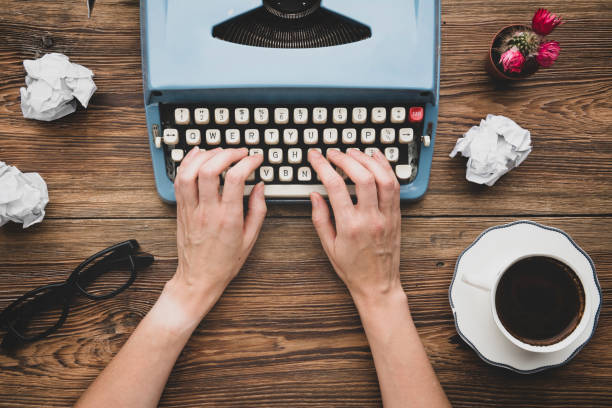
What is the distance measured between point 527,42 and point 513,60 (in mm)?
48

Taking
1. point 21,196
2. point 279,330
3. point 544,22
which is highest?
point 544,22

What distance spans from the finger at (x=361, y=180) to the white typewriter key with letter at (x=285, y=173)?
0.36 ft

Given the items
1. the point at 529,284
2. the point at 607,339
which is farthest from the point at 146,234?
the point at 607,339

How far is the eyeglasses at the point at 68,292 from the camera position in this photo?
1072 millimetres

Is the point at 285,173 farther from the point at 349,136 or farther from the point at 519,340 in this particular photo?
the point at 519,340

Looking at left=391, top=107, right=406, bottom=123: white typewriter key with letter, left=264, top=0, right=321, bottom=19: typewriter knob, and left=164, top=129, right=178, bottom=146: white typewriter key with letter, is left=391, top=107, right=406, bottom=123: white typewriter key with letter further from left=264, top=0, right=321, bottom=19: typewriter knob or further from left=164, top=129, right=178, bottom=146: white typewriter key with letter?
left=164, top=129, right=178, bottom=146: white typewriter key with letter

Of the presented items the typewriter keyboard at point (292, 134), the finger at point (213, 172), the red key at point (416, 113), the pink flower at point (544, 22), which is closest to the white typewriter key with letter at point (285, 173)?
the typewriter keyboard at point (292, 134)

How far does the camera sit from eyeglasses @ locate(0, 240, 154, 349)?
1.07 m

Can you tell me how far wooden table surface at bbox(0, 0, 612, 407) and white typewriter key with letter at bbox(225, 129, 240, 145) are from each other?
21cm

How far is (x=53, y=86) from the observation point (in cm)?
105

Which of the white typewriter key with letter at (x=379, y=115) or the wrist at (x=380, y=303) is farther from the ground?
the white typewriter key with letter at (x=379, y=115)

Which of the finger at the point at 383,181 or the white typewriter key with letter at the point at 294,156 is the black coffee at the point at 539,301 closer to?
the finger at the point at 383,181

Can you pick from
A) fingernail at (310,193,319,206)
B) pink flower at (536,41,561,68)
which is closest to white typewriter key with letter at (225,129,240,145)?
fingernail at (310,193,319,206)

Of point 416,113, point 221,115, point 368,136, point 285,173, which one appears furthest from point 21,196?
point 416,113
